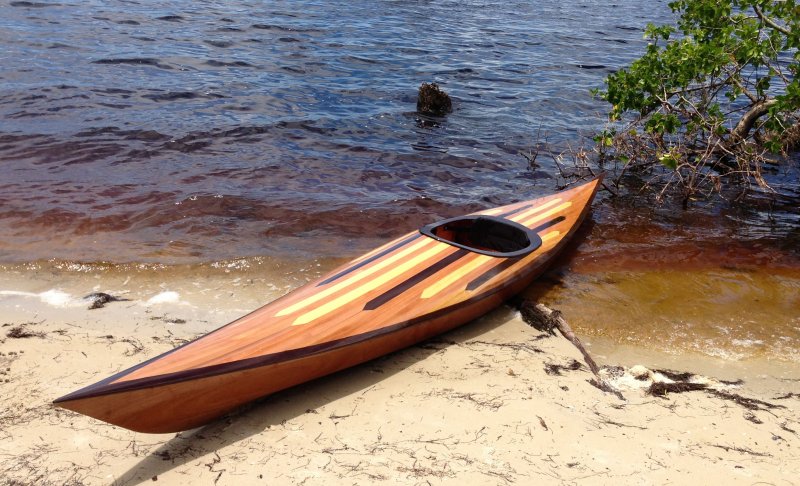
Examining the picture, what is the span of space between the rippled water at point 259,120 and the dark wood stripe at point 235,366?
2066 mm

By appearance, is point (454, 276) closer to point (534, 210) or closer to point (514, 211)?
point (514, 211)

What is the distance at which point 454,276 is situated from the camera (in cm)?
436

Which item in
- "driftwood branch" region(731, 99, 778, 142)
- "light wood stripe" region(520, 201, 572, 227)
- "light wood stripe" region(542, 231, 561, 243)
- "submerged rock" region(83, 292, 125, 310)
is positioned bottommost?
"submerged rock" region(83, 292, 125, 310)

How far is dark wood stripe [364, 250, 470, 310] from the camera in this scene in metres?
3.96

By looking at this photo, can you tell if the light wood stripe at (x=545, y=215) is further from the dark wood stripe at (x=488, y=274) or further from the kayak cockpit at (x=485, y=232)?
the dark wood stripe at (x=488, y=274)

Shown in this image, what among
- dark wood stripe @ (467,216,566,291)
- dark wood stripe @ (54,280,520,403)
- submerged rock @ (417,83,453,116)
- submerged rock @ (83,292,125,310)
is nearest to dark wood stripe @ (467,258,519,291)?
dark wood stripe @ (467,216,566,291)

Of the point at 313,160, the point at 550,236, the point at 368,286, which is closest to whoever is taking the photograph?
the point at 368,286

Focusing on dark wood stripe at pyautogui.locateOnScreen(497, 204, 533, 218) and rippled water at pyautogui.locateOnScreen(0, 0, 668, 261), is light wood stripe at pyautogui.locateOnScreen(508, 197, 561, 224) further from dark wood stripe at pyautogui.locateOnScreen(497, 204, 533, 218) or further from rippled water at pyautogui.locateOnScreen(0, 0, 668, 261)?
rippled water at pyautogui.locateOnScreen(0, 0, 668, 261)

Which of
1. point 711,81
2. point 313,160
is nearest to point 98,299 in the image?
point 313,160

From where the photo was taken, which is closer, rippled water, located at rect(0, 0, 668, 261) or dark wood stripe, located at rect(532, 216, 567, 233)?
dark wood stripe, located at rect(532, 216, 567, 233)

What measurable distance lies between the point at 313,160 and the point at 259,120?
57.1 inches

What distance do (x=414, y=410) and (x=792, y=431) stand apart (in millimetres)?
1940

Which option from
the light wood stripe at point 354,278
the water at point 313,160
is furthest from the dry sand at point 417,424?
the water at point 313,160

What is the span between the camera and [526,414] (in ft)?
11.3
